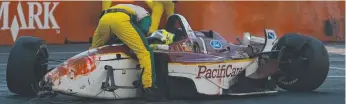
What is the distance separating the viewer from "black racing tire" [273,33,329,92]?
8336 millimetres

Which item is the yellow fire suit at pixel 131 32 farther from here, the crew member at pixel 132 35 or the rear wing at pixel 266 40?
the rear wing at pixel 266 40

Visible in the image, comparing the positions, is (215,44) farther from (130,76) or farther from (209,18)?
(209,18)

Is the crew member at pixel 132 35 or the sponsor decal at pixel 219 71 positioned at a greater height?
the crew member at pixel 132 35

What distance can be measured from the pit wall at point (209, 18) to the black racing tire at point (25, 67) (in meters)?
7.08

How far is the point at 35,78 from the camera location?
7.88 metres

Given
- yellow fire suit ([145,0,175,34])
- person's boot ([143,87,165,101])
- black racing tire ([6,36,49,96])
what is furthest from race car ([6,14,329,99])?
yellow fire suit ([145,0,175,34])

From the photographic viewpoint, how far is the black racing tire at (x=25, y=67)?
7.75 m

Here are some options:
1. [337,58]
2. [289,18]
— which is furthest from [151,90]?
[289,18]

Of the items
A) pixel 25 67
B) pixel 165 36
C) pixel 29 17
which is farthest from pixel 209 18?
pixel 25 67

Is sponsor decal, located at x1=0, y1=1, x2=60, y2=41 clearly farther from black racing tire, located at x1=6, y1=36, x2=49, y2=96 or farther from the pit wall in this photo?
black racing tire, located at x1=6, y1=36, x2=49, y2=96

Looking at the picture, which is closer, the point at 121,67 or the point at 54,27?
Answer: the point at 121,67

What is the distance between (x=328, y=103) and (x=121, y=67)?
7.24 ft

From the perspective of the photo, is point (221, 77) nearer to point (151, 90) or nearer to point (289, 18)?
point (151, 90)

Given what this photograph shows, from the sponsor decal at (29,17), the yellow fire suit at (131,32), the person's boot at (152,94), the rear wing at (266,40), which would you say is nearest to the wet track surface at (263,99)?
the person's boot at (152,94)
